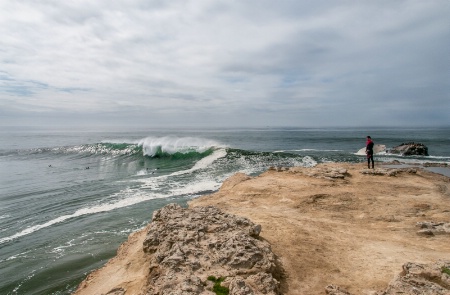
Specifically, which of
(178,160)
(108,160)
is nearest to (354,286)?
(178,160)

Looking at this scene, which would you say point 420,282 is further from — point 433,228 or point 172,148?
point 172,148

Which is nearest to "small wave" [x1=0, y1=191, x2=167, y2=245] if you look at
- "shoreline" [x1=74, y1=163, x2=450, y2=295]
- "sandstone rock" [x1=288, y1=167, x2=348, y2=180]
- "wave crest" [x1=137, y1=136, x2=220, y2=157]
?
"shoreline" [x1=74, y1=163, x2=450, y2=295]

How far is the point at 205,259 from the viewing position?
5.55 m

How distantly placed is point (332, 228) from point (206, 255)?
4.70 meters

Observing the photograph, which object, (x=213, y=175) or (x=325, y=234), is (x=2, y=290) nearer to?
(x=325, y=234)

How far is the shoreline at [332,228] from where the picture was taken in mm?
5914

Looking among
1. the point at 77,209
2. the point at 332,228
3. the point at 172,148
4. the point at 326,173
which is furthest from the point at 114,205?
the point at 172,148

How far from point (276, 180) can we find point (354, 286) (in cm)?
899

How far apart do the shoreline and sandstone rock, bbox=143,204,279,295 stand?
0.50 m

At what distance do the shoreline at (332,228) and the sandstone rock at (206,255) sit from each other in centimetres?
50

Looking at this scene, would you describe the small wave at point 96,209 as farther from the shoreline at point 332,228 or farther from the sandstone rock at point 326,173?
the sandstone rock at point 326,173

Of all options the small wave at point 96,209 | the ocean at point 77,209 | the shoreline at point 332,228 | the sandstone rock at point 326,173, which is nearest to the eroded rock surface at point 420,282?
the shoreline at point 332,228

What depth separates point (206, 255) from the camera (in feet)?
18.6

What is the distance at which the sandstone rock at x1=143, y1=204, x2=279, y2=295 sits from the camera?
4.76m
